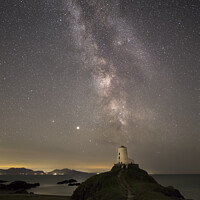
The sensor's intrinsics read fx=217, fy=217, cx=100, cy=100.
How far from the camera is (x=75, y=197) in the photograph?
166ft

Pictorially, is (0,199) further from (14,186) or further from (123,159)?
(14,186)

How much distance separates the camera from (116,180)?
4925 cm

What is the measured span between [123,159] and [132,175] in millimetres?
15545

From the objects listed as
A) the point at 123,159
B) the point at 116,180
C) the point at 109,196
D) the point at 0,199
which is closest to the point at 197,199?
the point at 123,159

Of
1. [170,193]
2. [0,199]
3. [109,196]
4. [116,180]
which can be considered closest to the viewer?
[109,196]

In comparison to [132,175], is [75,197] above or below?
below

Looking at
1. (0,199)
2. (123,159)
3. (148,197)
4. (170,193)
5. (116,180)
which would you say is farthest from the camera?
(123,159)

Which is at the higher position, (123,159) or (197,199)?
(123,159)

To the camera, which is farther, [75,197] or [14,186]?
[14,186]

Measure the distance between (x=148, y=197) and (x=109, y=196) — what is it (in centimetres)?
697

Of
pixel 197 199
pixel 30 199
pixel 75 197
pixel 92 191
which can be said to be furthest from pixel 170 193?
pixel 197 199

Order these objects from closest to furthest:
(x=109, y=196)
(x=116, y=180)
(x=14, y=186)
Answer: (x=109, y=196)
(x=116, y=180)
(x=14, y=186)

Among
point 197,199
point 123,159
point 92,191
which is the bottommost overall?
point 197,199

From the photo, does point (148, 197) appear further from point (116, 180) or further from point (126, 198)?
point (116, 180)
